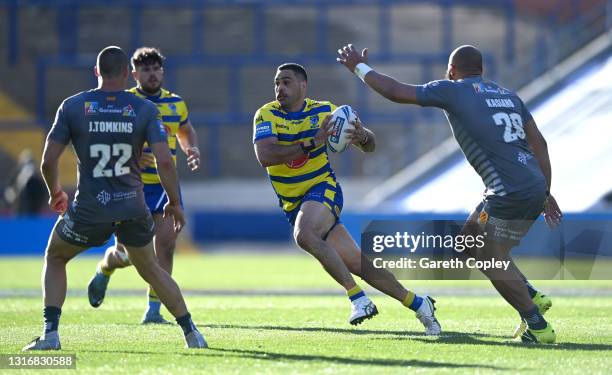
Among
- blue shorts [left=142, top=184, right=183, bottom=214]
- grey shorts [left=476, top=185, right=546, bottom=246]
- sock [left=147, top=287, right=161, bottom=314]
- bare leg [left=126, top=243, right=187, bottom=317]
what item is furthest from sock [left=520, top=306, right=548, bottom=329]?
blue shorts [left=142, top=184, right=183, bottom=214]

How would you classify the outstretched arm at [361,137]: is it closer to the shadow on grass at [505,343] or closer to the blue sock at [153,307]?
the shadow on grass at [505,343]

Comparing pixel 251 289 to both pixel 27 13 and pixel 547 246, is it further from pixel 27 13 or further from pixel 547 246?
pixel 27 13

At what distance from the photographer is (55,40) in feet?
120

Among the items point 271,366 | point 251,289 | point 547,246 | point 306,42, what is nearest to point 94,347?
point 271,366

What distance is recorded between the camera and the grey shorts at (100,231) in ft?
27.6

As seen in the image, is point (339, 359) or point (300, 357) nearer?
point (339, 359)

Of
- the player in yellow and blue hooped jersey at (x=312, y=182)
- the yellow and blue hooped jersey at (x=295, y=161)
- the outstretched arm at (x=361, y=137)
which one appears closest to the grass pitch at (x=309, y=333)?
the player in yellow and blue hooped jersey at (x=312, y=182)

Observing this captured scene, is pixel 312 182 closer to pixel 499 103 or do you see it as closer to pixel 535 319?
pixel 499 103

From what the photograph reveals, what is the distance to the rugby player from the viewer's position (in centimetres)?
1092

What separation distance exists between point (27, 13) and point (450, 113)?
96.2 ft

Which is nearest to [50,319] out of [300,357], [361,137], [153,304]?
[300,357]

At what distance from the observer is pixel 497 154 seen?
8.86 meters

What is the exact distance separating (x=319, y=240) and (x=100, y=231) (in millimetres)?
1784

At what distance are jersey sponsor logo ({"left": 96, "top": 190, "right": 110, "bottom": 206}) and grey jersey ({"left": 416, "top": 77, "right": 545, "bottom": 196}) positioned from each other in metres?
2.31
